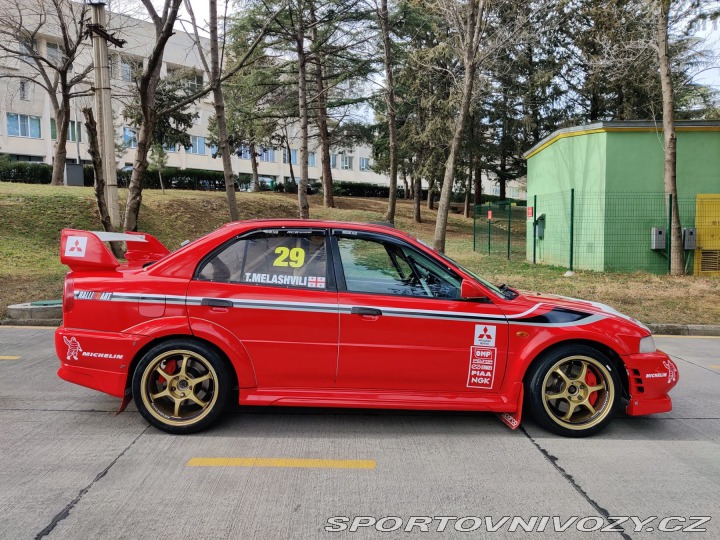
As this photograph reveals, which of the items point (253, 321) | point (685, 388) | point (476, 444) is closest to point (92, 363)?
point (253, 321)

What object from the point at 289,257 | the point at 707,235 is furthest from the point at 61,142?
the point at 707,235

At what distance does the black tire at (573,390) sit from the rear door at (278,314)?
164cm

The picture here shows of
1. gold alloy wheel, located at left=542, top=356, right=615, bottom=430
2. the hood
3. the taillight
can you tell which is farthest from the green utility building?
the taillight

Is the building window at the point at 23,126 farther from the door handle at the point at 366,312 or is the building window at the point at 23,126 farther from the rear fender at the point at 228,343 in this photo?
the door handle at the point at 366,312

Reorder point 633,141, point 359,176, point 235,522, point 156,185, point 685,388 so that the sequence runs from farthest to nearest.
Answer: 1. point 359,176
2. point 156,185
3. point 633,141
4. point 685,388
5. point 235,522

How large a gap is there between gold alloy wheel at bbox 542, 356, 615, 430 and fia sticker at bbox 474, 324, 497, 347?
55 centimetres

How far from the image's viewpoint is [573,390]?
440 cm

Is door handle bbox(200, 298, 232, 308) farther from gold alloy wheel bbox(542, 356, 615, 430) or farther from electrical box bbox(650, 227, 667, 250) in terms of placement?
electrical box bbox(650, 227, 667, 250)

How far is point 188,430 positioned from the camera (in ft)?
14.2

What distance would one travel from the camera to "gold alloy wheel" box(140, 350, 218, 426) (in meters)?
4.31

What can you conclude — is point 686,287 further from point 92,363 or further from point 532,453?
point 92,363

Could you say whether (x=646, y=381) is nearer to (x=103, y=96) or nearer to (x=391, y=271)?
(x=391, y=271)

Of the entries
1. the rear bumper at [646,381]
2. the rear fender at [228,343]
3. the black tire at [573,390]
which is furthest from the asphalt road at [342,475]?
the rear fender at [228,343]

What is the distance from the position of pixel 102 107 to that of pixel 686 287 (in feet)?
43.5
